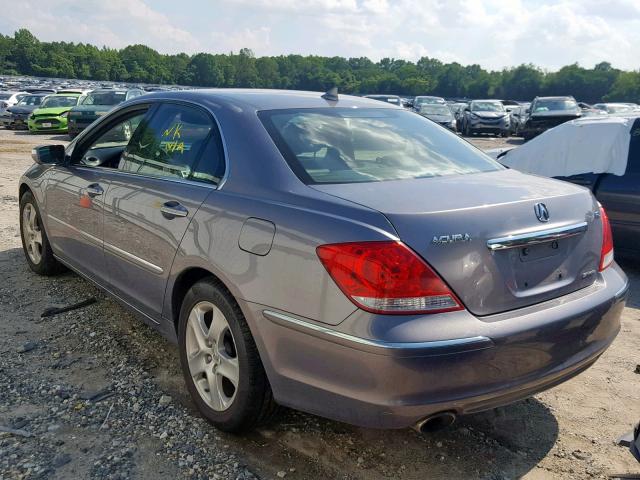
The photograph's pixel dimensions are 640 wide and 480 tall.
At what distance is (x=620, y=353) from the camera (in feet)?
13.1

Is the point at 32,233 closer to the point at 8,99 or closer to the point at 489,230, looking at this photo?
the point at 489,230

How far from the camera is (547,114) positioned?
74.1ft

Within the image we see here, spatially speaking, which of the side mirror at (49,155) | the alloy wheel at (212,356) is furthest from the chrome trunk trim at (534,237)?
the side mirror at (49,155)

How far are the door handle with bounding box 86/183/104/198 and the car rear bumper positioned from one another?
1787 millimetres

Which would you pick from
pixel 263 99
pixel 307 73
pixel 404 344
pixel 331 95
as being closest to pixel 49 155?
pixel 263 99

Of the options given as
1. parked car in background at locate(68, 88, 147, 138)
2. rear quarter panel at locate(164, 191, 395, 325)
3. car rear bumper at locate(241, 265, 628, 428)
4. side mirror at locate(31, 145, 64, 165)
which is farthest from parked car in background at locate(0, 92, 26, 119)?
car rear bumper at locate(241, 265, 628, 428)

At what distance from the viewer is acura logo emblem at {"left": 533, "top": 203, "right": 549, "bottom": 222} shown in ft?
8.32

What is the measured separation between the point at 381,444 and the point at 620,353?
6.59 ft

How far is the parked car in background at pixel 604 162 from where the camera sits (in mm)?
5551

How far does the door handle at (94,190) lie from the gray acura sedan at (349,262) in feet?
0.76

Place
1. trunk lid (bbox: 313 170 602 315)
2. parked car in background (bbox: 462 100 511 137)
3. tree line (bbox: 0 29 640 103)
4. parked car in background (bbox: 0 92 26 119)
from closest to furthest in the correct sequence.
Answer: trunk lid (bbox: 313 170 602 315), parked car in background (bbox: 462 100 511 137), parked car in background (bbox: 0 92 26 119), tree line (bbox: 0 29 640 103)

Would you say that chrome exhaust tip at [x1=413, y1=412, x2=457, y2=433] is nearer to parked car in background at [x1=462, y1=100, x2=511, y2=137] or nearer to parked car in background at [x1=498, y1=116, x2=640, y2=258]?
parked car in background at [x1=498, y1=116, x2=640, y2=258]

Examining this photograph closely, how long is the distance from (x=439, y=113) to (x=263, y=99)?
870 inches

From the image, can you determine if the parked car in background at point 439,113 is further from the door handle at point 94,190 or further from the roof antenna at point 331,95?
the door handle at point 94,190
